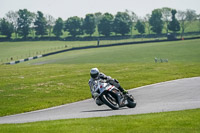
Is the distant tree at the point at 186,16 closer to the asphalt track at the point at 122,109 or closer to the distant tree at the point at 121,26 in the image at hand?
the distant tree at the point at 121,26

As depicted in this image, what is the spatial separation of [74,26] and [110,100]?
16087cm

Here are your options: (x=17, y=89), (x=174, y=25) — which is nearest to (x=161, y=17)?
(x=174, y=25)

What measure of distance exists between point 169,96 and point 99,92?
6143 millimetres

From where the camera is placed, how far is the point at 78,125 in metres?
11.8

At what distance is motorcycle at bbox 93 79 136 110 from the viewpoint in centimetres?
1479

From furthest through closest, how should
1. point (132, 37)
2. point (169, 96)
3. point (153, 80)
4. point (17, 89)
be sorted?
point (132, 37) < point (153, 80) < point (17, 89) < point (169, 96)

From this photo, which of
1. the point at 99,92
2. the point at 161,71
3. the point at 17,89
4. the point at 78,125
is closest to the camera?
the point at 78,125

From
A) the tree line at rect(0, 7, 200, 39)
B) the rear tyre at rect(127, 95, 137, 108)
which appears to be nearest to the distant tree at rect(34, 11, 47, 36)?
the tree line at rect(0, 7, 200, 39)

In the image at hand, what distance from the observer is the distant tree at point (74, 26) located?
570 ft

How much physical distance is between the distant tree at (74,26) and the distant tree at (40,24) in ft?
36.6

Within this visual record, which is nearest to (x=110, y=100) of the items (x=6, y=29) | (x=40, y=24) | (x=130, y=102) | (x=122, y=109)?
(x=122, y=109)

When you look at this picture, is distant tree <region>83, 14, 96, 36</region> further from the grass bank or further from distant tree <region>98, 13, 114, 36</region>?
the grass bank

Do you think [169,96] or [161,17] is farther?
[161,17]

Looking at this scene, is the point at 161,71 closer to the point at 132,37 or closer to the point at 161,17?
the point at 132,37
